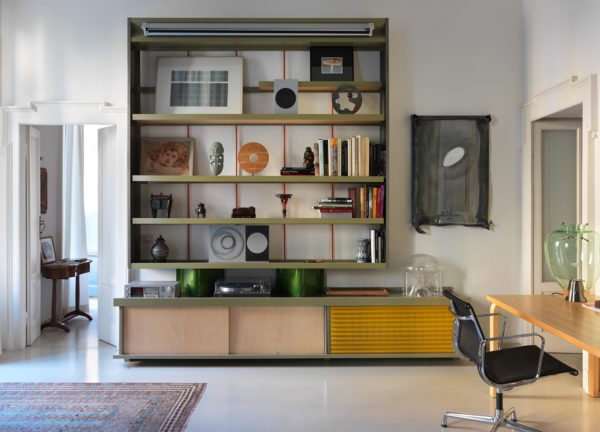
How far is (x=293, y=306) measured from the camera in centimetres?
439

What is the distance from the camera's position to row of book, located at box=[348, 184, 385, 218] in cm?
452

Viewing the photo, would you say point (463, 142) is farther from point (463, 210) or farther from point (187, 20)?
point (187, 20)

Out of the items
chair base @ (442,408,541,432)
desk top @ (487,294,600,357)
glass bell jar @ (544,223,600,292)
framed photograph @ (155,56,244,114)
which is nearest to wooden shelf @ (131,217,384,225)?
framed photograph @ (155,56,244,114)

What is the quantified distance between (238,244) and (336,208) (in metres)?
0.86

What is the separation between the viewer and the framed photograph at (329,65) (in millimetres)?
4680

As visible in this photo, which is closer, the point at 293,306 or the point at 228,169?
the point at 293,306

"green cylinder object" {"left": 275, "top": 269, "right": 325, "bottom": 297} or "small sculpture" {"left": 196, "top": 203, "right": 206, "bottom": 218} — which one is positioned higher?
"small sculpture" {"left": 196, "top": 203, "right": 206, "bottom": 218}

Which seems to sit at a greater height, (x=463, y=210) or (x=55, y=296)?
(x=463, y=210)

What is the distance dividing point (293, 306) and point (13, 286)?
2.53 m

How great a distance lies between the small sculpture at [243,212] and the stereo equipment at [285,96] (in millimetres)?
839

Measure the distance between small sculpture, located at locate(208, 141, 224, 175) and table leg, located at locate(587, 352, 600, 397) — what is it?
10.1 feet

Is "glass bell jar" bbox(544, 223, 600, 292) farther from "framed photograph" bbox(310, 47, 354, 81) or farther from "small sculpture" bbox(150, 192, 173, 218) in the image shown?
"small sculpture" bbox(150, 192, 173, 218)

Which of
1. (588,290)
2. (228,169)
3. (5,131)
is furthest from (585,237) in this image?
(5,131)

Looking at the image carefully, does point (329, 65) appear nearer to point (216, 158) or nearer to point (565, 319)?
point (216, 158)
